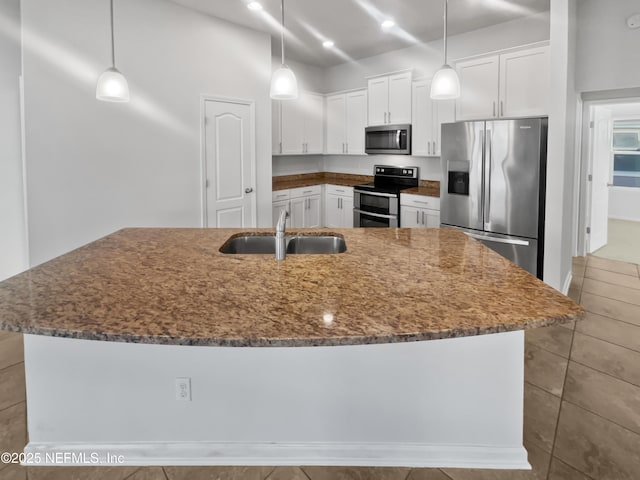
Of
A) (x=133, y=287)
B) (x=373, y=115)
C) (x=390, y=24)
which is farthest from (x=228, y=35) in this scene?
(x=133, y=287)

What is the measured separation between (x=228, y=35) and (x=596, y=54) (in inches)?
153

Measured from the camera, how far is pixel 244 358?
1783 mm

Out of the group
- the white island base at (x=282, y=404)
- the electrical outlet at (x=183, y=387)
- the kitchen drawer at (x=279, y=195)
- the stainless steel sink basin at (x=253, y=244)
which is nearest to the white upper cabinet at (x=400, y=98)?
the kitchen drawer at (x=279, y=195)

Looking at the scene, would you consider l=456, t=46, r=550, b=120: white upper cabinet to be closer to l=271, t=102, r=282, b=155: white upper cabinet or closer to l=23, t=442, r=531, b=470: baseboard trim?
l=271, t=102, r=282, b=155: white upper cabinet

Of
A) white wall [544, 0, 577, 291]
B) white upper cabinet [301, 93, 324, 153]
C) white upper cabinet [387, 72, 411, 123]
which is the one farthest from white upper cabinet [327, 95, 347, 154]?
white wall [544, 0, 577, 291]

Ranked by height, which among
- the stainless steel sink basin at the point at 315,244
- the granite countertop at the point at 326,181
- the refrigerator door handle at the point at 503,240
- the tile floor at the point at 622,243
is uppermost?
the granite countertop at the point at 326,181

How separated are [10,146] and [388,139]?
414 centimetres

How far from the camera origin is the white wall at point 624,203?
24.8ft

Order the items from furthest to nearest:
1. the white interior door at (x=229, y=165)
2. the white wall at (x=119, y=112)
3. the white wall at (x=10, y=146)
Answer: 1. the white interior door at (x=229, y=165)
2. the white wall at (x=10, y=146)
3. the white wall at (x=119, y=112)

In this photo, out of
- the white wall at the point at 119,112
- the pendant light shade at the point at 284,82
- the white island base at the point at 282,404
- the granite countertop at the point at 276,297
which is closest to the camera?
the granite countertop at the point at 276,297

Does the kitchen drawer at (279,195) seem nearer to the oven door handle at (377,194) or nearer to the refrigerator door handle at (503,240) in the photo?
the oven door handle at (377,194)

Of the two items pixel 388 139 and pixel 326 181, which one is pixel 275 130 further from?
pixel 388 139

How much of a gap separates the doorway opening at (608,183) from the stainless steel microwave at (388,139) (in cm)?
206

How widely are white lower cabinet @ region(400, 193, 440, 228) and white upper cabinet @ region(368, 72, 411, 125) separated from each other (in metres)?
1.06
